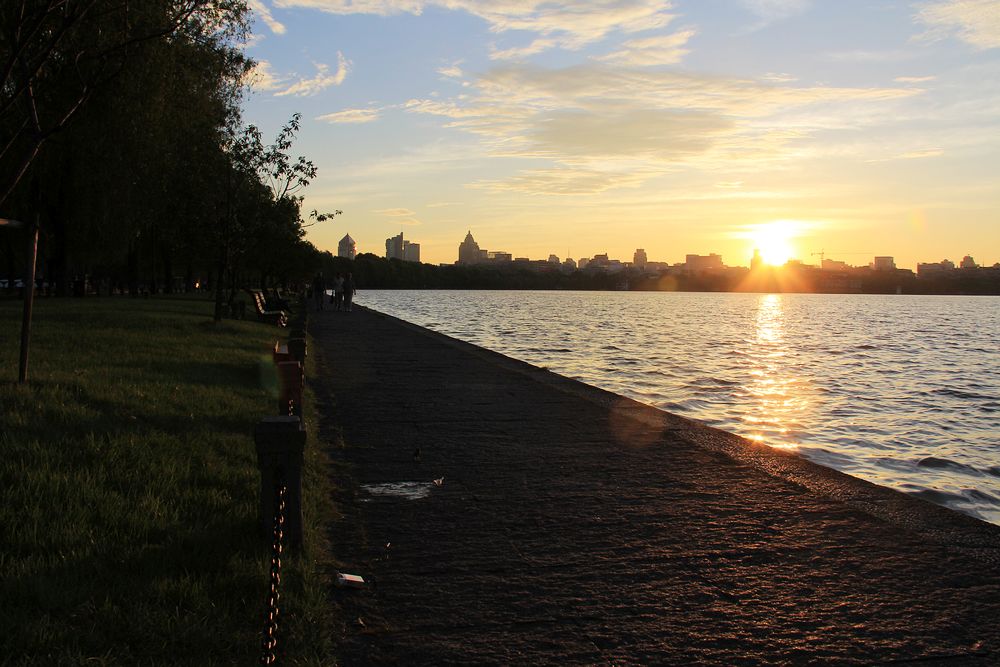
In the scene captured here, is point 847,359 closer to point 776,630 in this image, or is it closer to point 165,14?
point 165,14

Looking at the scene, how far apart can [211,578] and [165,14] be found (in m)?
13.1

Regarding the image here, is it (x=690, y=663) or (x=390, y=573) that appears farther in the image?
(x=390, y=573)

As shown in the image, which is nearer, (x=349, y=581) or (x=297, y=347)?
(x=349, y=581)

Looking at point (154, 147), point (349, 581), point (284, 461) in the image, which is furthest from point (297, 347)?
point (154, 147)

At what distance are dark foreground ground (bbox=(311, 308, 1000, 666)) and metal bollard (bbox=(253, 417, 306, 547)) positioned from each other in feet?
1.38

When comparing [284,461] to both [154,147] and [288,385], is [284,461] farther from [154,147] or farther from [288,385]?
[154,147]

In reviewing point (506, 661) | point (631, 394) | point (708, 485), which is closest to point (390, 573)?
point (506, 661)

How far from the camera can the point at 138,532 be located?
4.94 meters

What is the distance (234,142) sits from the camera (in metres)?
22.9

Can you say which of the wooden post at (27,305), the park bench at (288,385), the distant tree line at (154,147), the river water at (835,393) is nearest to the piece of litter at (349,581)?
the park bench at (288,385)

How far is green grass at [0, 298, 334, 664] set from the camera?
377cm

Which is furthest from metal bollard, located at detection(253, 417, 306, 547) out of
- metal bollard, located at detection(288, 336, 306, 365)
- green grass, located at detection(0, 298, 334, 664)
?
metal bollard, located at detection(288, 336, 306, 365)

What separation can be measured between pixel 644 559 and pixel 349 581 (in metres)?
1.81

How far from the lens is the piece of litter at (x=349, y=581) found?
15.4ft
